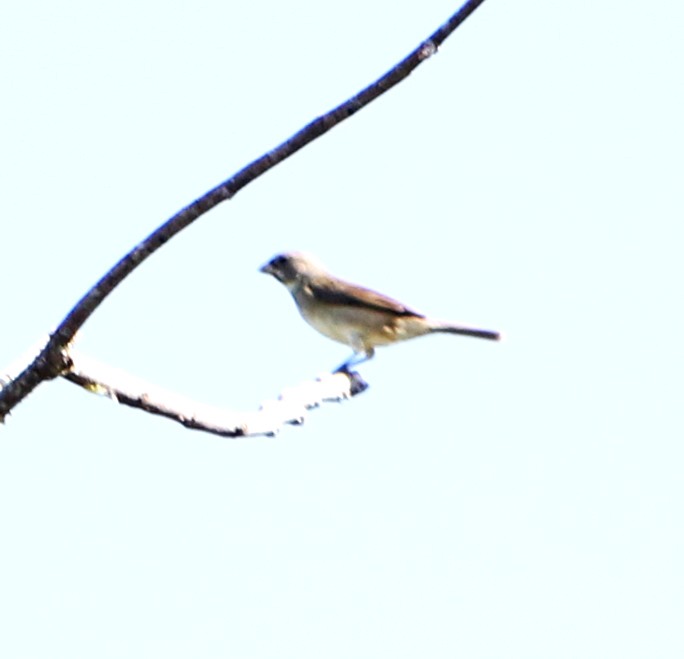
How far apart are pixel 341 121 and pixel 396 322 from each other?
587cm

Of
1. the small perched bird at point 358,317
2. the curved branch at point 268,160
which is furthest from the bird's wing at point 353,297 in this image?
the curved branch at point 268,160

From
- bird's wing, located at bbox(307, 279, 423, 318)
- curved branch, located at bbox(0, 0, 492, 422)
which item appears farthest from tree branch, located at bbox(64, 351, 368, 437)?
bird's wing, located at bbox(307, 279, 423, 318)

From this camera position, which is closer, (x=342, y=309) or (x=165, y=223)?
(x=165, y=223)

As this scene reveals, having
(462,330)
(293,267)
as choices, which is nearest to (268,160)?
(462,330)

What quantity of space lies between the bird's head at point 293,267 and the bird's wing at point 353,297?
168 mm

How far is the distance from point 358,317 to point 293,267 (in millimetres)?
1021

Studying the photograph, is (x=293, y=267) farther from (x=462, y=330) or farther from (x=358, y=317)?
(x=462, y=330)

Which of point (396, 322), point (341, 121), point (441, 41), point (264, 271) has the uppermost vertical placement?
point (264, 271)

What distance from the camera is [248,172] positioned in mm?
4227

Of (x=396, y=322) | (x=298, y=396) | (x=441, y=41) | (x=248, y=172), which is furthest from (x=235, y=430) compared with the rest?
(x=396, y=322)

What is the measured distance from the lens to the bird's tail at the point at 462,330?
984 centimetres

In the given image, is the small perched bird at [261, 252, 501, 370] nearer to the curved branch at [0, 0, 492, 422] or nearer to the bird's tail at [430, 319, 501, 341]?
the bird's tail at [430, 319, 501, 341]

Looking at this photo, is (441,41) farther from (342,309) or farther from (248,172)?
(342,309)

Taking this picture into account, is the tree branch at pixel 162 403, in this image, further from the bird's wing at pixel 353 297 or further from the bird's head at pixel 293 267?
the bird's head at pixel 293 267
